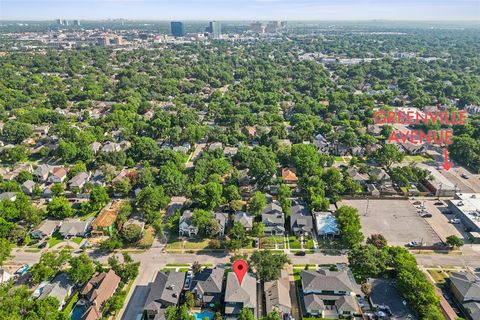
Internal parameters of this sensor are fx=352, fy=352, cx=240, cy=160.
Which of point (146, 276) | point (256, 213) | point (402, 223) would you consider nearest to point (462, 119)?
point (402, 223)

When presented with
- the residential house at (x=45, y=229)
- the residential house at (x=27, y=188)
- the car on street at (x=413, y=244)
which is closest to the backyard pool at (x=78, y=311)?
the residential house at (x=45, y=229)

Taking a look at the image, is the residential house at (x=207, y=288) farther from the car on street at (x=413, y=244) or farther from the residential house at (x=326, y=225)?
the car on street at (x=413, y=244)

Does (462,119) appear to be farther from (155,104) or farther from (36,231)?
(36,231)

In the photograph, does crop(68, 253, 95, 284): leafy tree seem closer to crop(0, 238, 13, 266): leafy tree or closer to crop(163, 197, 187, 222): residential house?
crop(0, 238, 13, 266): leafy tree

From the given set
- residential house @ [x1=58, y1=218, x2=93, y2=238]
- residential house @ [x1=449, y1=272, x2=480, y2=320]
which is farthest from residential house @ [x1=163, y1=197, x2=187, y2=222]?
residential house @ [x1=449, y1=272, x2=480, y2=320]

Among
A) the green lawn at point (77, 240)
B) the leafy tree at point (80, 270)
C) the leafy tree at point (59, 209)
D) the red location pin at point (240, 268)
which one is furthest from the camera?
the leafy tree at point (59, 209)

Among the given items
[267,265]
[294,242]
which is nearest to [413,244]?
[294,242]

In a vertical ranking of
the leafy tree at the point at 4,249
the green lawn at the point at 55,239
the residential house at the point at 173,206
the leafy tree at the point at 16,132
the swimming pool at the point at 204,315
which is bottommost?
the swimming pool at the point at 204,315
